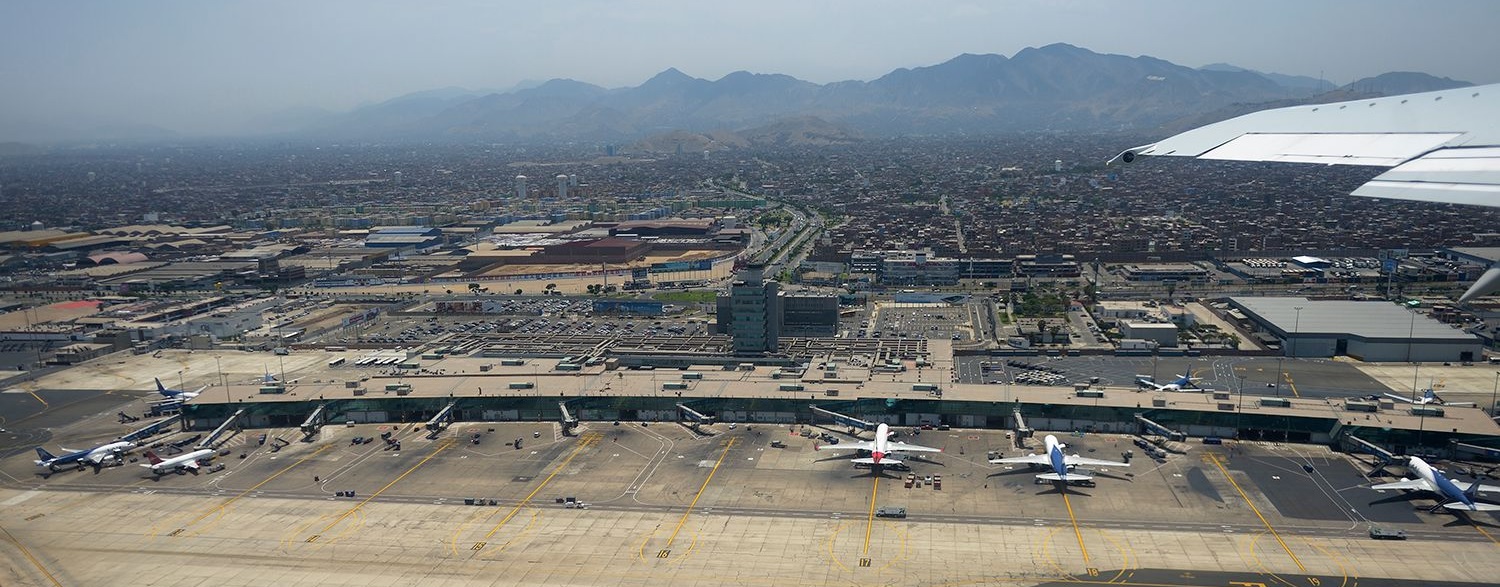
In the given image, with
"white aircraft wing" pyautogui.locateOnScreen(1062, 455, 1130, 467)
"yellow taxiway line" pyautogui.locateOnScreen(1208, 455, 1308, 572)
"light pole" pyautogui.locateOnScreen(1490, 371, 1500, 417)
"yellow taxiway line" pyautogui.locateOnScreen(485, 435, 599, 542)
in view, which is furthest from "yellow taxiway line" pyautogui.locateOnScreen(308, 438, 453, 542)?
"light pole" pyautogui.locateOnScreen(1490, 371, 1500, 417)

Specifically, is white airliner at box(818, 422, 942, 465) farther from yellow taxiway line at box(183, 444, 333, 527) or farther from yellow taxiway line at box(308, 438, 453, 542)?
yellow taxiway line at box(183, 444, 333, 527)

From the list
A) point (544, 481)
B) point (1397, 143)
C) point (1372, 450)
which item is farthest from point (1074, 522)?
point (544, 481)

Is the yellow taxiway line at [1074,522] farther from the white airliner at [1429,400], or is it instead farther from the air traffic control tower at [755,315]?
the air traffic control tower at [755,315]

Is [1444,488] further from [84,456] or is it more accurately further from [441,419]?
[84,456]

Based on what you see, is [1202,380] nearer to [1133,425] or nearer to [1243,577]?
[1133,425]

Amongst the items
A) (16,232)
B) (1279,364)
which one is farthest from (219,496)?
(16,232)
